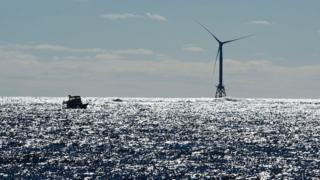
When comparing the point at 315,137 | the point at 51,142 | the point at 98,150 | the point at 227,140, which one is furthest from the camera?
the point at 315,137

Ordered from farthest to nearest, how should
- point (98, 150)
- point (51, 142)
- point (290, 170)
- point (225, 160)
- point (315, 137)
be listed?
1. point (315, 137)
2. point (51, 142)
3. point (98, 150)
4. point (225, 160)
5. point (290, 170)

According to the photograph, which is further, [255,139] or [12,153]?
[255,139]

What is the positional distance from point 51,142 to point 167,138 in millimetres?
25684

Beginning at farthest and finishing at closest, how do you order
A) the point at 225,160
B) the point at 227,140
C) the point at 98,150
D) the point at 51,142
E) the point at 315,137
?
the point at 315,137, the point at 227,140, the point at 51,142, the point at 98,150, the point at 225,160

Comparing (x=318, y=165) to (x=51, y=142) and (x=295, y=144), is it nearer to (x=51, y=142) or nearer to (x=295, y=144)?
(x=295, y=144)

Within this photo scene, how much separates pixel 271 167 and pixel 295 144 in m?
40.4

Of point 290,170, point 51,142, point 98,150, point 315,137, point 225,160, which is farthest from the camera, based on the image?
point 315,137

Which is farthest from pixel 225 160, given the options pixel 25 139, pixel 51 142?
pixel 25 139

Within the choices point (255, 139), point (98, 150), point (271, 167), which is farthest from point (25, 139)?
point (271, 167)

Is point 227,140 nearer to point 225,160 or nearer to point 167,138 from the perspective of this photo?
point 167,138

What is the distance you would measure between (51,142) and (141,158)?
32.4 m

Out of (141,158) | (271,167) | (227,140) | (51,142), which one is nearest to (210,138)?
(227,140)

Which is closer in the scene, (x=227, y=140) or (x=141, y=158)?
(x=141, y=158)

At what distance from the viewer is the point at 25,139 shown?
135 m
